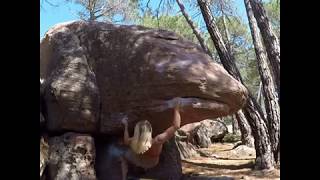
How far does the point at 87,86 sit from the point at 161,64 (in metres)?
1.31

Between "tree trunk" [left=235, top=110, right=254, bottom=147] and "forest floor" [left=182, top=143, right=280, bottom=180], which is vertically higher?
"tree trunk" [left=235, top=110, right=254, bottom=147]

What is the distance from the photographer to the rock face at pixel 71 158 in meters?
6.61

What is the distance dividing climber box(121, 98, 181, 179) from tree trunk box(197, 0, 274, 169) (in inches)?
125

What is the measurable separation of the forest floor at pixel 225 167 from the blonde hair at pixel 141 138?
1.55 meters

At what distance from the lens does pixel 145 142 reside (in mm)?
6551

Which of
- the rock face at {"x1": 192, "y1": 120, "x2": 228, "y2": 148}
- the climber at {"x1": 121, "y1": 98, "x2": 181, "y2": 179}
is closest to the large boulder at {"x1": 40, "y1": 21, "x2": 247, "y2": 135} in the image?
the climber at {"x1": 121, "y1": 98, "x2": 181, "y2": 179}

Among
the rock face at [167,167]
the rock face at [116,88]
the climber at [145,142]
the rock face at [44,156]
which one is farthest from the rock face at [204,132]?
the rock face at [44,156]

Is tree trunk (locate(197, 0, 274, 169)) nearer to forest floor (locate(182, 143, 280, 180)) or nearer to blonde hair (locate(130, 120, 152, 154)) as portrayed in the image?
forest floor (locate(182, 143, 280, 180))

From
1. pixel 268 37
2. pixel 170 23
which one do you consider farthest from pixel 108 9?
pixel 268 37

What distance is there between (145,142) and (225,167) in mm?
3831

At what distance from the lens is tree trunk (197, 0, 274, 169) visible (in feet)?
29.8

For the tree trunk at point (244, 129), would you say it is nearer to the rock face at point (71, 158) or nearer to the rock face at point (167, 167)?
the rock face at point (167, 167)

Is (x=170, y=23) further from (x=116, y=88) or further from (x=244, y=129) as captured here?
(x=116, y=88)
